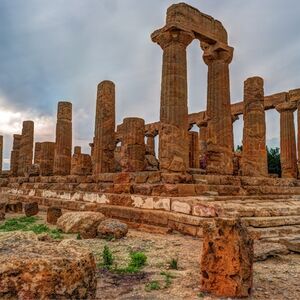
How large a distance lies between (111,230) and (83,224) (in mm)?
654

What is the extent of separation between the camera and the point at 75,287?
291 cm

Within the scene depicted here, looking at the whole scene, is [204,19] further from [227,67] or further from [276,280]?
[276,280]

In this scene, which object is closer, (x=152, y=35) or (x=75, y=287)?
(x=75, y=287)

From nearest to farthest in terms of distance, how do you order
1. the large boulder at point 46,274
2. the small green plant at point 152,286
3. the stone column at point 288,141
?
the large boulder at point 46,274 → the small green plant at point 152,286 → the stone column at point 288,141

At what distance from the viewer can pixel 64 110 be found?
18.1 meters

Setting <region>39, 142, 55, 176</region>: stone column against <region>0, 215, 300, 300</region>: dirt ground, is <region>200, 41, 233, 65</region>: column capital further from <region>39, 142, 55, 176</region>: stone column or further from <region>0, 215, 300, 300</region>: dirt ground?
<region>39, 142, 55, 176</region>: stone column

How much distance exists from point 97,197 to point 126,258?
656 centimetres

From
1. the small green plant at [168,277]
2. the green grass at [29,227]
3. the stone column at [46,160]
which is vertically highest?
the stone column at [46,160]

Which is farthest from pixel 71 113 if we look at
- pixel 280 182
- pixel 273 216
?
pixel 273 216

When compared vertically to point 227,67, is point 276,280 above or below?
below

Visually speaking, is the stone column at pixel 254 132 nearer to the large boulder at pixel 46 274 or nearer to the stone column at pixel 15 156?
the large boulder at pixel 46 274

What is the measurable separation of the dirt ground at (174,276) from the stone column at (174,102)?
4.97 metres

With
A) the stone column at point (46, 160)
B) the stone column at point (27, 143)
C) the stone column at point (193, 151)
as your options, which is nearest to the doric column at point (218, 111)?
the stone column at point (193, 151)

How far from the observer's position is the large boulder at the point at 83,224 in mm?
7236
